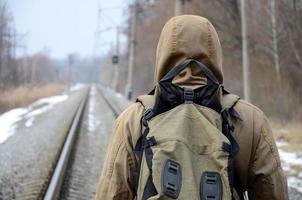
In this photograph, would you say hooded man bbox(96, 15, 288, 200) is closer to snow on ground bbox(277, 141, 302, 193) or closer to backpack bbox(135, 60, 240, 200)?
backpack bbox(135, 60, 240, 200)

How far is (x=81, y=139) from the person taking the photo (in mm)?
13906

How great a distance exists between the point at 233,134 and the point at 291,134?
1142cm

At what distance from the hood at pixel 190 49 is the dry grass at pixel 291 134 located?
31.3 ft

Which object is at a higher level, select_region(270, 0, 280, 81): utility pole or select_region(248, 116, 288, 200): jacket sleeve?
select_region(270, 0, 280, 81): utility pole

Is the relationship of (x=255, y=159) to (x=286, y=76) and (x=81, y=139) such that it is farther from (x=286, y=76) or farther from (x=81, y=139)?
(x=286, y=76)

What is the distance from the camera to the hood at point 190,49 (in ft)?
6.51

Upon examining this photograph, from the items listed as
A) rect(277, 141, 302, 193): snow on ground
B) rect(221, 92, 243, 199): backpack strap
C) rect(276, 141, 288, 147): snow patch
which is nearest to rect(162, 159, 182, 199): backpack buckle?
rect(221, 92, 243, 199): backpack strap

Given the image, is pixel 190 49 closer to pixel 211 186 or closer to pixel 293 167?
pixel 211 186

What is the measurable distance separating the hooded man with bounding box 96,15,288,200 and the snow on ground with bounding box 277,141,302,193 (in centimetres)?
534

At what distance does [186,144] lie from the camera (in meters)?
1.79

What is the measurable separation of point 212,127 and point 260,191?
0.44 meters

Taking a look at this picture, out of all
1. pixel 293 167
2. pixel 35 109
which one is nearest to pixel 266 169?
pixel 293 167

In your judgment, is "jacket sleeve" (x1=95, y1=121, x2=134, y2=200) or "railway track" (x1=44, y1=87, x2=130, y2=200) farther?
"railway track" (x1=44, y1=87, x2=130, y2=200)

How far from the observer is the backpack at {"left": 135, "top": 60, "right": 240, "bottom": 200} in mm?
1728
